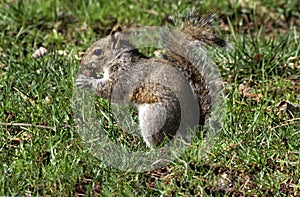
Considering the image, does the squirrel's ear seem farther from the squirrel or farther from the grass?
the grass

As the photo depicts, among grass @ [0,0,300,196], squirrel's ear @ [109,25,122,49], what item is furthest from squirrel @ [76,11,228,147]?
grass @ [0,0,300,196]

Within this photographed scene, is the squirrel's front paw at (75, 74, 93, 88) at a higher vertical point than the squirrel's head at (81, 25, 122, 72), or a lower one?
lower

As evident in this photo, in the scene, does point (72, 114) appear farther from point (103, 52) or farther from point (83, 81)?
point (103, 52)

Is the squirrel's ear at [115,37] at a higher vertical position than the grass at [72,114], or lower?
higher

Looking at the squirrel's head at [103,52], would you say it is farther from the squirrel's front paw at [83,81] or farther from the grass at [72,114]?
the grass at [72,114]

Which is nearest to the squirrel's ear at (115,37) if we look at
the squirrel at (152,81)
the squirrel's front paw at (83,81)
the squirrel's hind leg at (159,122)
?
the squirrel at (152,81)

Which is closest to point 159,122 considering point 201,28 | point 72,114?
point 72,114
